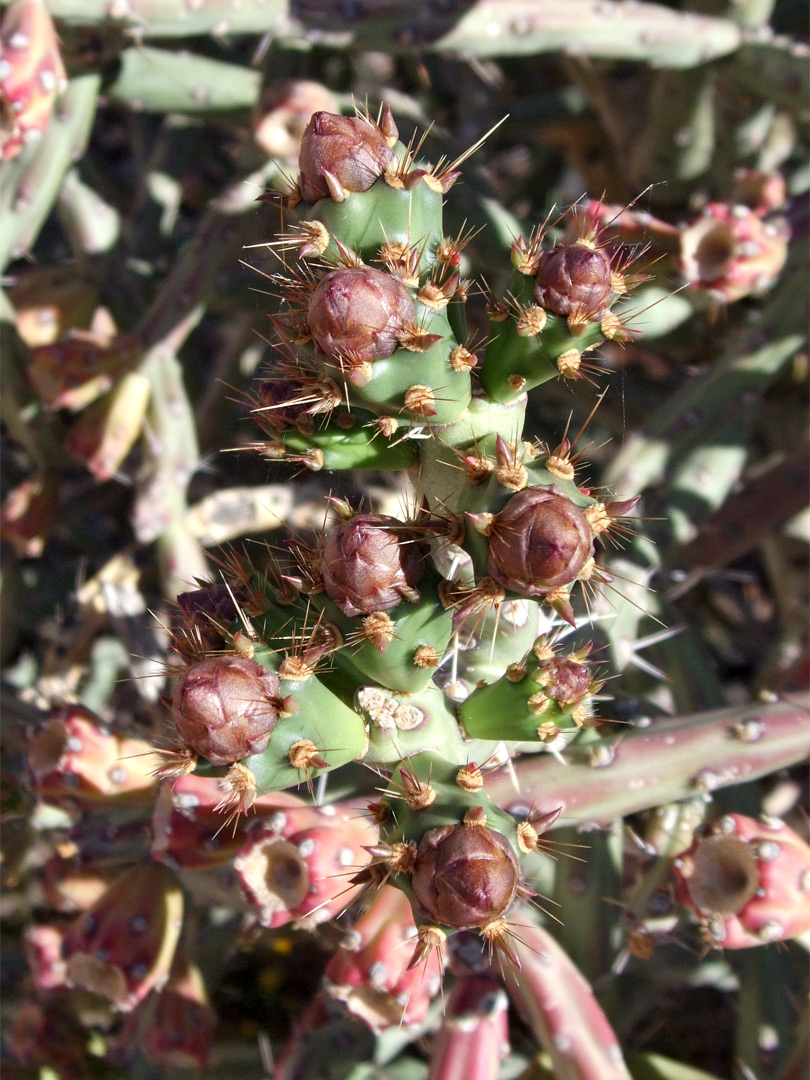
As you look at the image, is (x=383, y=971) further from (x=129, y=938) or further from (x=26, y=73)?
(x=26, y=73)

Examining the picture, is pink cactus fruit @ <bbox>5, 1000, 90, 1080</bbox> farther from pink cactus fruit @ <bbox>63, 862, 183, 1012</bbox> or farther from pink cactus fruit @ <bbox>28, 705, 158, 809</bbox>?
pink cactus fruit @ <bbox>28, 705, 158, 809</bbox>

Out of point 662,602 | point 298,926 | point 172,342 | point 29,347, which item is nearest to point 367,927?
point 298,926

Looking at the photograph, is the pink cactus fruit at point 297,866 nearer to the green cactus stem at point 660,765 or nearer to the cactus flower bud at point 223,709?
the green cactus stem at point 660,765

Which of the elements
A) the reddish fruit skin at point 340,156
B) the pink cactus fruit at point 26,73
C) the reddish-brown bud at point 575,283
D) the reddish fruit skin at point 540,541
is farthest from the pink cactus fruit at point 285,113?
the reddish fruit skin at point 540,541

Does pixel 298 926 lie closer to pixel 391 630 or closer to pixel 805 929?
pixel 391 630

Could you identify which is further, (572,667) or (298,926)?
(298,926)

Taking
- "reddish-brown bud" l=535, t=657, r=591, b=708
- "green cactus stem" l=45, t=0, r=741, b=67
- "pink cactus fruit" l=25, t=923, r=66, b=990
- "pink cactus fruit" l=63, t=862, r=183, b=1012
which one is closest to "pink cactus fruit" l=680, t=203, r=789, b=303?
"green cactus stem" l=45, t=0, r=741, b=67

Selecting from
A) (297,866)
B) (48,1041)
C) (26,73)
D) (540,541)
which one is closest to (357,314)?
(540,541)
